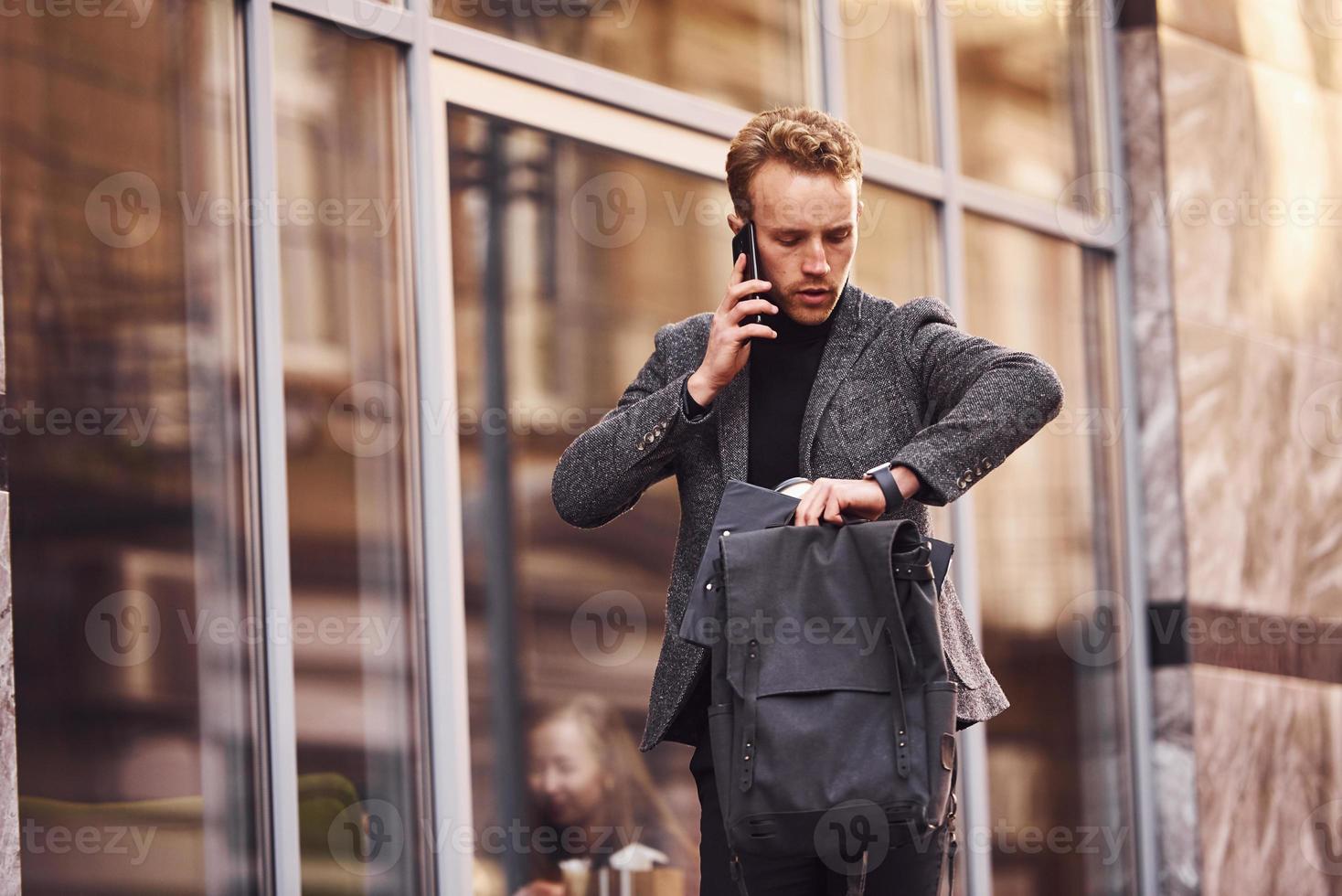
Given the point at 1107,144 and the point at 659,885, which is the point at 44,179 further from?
the point at 1107,144

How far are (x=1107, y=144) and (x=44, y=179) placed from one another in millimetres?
5167

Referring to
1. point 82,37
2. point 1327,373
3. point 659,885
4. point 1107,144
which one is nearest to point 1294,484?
point 1327,373

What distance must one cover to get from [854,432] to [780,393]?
0.15m

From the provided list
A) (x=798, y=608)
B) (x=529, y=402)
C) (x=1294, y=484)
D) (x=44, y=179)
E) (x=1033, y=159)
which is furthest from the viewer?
(x=1294, y=484)

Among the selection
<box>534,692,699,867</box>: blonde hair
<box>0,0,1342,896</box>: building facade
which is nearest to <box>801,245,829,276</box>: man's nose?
<box>0,0,1342,896</box>: building facade

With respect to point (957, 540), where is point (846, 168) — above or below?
above

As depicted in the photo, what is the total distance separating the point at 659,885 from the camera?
18.7ft

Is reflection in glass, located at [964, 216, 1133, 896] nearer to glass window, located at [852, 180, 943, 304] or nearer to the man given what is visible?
glass window, located at [852, 180, 943, 304]

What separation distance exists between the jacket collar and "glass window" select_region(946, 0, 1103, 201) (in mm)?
4535

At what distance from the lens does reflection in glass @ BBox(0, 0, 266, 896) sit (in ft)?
14.1

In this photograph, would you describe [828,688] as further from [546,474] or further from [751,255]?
[546,474]

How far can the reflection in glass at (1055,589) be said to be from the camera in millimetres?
7500

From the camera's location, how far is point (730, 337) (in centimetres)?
303

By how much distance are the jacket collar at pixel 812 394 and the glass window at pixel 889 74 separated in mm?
3934
